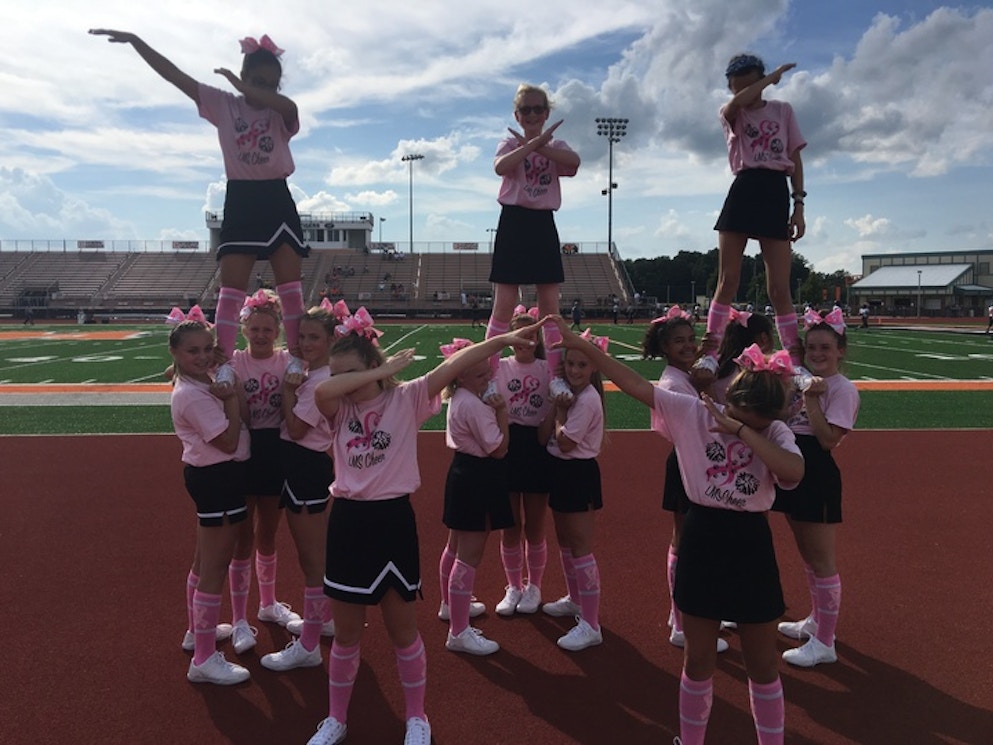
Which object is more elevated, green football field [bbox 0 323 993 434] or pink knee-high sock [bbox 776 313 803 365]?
pink knee-high sock [bbox 776 313 803 365]

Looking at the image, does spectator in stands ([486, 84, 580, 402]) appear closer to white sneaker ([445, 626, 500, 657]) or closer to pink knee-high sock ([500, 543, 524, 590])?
pink knee-high sock ([500, 543, 524, 590])

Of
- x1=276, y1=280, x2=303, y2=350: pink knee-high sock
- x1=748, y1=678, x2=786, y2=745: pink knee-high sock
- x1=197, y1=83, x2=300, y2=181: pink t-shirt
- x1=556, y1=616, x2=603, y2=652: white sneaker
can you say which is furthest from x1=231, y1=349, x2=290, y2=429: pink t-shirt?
x1=748, y1=678, x2=786, y2=745: pink knee-high sock

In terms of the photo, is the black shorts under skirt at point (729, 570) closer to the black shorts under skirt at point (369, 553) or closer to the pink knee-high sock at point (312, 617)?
the black shorts under skirt at point (369, 553)

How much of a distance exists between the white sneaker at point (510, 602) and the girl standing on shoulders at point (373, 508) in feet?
4.72

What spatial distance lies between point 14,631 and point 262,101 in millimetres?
3493

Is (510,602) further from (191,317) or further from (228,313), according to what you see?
(191,317)

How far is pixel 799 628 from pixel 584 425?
73.3 inches

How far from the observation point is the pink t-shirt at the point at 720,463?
9.43ft

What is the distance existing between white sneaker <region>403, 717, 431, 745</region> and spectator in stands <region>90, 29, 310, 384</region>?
7.00 ft

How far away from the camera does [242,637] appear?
13.6 ft

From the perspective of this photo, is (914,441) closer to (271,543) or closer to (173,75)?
(271,543)

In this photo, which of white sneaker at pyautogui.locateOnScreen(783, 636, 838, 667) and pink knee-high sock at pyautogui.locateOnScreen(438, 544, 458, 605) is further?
pink knee-high sock at pyautogui.locateOnScreen(438, 544, 458, 605)

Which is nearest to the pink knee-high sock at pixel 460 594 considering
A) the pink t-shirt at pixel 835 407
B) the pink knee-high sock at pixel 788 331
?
the pink t-shirt at pixel 835 407

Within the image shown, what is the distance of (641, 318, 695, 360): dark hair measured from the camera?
12.9 ft
